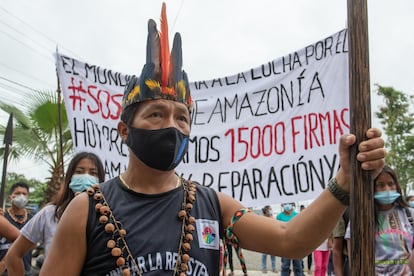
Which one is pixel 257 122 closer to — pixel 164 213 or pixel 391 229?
pixel 391 229

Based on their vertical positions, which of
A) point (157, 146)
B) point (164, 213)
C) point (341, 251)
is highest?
point (157, 146)

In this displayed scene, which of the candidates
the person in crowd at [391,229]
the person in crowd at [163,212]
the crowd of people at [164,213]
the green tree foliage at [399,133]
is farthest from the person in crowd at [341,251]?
the green tree foliage at [399,133]

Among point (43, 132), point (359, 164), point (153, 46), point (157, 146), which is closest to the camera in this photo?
point (359, 164)

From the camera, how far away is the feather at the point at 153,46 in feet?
5.68

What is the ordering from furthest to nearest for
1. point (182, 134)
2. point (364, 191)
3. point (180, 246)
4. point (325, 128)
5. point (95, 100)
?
1. point (95, 100)
2. point (325, 128)
3. point (182, 134)
4. point (180, 246)
5. point (364, 191)

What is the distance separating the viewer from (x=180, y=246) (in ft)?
5.06

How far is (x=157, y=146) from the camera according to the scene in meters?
1.63

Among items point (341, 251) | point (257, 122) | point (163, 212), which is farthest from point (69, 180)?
point (341, 251)

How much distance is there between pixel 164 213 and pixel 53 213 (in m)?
1.91

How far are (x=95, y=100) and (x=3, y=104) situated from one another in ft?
32.6

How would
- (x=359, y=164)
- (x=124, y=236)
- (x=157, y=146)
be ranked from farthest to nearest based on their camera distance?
1. (x=157, y=146)
2. (x=124, y=236)
3. (x=359, y=164)

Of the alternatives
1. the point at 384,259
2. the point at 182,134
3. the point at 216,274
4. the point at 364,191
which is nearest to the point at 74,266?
the point at 216,274

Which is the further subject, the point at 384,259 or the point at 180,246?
the point at 384,259

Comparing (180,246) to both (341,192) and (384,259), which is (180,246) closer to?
(341,192)
